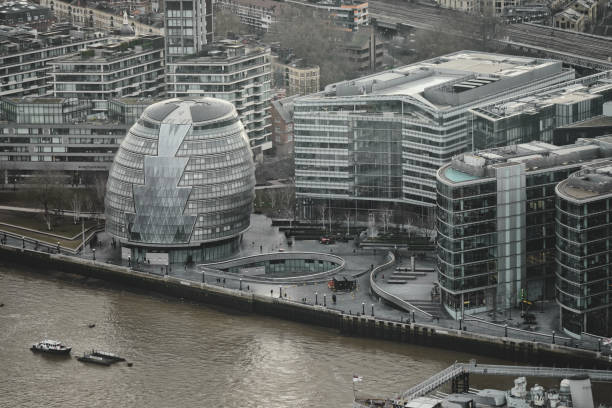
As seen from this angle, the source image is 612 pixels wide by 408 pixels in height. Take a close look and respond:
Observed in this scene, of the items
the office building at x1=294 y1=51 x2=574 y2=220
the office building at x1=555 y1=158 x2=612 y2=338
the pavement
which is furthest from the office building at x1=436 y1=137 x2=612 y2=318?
the office building at x1=294 y1=51 x2=574 y2=220

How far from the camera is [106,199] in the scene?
7584 inches

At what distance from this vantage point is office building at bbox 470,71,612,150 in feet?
614

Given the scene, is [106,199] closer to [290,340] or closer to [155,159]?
[155,159]

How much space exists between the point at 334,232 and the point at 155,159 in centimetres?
2115

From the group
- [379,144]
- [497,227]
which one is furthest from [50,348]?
[379,144]

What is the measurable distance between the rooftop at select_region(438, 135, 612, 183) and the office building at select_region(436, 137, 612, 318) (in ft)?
0.30

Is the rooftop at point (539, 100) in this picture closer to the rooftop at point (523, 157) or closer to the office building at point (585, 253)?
the rooftop at point (523, 157)

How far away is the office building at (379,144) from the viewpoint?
192250mm

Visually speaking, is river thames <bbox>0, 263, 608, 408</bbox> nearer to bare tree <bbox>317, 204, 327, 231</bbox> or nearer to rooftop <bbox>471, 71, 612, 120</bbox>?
bare tree <bbox>317, 204, 327, 231</bbox>

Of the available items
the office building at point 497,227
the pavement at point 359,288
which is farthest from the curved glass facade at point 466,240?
the pavement at point 359,288

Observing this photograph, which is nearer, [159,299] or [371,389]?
[371,389]

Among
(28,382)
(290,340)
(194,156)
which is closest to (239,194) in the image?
(194,156)

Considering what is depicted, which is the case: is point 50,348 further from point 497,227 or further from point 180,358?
point 497,227

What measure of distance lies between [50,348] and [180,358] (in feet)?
39.8
